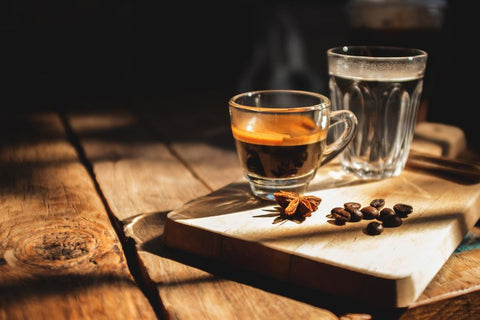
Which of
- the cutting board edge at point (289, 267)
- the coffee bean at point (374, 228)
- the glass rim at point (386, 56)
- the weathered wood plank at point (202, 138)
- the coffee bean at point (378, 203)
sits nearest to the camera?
the cutting board edge at point (289, 267)

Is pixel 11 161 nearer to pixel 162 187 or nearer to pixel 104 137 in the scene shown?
pixel 104 137

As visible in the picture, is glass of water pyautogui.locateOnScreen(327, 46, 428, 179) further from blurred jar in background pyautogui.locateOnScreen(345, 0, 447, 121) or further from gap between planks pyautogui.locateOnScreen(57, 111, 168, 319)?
gap between planks pyautogui.locateOnScreen(57, 111, 168, 319)

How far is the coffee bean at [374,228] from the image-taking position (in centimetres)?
83

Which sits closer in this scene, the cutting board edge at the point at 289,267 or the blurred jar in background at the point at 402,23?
the cutting board edge at the point at 289,267

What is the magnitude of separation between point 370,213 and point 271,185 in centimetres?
20

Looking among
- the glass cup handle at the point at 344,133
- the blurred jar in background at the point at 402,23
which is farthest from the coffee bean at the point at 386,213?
the blurred jar in background at the point at 402,23

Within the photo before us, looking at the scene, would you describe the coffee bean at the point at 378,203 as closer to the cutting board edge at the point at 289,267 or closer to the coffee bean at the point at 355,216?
the coffee bean at the point at 355,216

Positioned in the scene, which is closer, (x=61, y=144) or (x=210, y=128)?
(x=61, y=144)

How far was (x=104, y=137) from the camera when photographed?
4.98 ft

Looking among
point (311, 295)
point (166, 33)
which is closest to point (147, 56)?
point (166, 33)

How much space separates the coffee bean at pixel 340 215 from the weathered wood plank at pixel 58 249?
0.34 m

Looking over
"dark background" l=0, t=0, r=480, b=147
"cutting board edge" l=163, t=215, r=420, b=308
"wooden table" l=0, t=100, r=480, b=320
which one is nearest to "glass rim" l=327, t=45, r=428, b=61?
"wooden table" l=0, t=100, r=480, b=320

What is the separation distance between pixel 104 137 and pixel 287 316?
3.22 feet

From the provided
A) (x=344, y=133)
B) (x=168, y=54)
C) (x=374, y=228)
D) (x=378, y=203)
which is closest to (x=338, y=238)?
(x=374, y=228)
